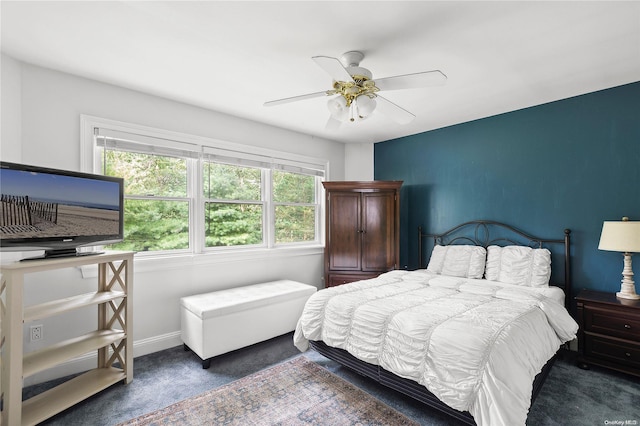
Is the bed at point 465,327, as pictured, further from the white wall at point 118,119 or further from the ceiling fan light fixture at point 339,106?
the ceiling fan light fixture at point 339,106

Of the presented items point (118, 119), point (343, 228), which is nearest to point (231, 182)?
point (118, 119)

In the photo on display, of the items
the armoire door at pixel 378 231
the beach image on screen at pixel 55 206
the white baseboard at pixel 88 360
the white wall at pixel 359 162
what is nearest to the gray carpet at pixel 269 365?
the white baseboard at pixel 88 360

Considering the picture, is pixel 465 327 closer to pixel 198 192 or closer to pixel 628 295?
pixel 628 295

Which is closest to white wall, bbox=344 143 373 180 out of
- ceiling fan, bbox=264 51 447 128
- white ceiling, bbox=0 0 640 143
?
white ceiling, bbox=0 0 640 143

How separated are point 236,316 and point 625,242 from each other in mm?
3421

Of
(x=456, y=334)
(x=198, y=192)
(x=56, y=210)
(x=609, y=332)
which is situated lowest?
(x=609, y=332)

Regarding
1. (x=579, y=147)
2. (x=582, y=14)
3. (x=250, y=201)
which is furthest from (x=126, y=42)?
(x=579, y=147)

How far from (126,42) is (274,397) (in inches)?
108

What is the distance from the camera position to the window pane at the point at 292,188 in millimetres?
4219

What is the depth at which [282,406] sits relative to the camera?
7.00 ft

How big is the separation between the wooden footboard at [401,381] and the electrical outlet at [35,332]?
218 centimetres

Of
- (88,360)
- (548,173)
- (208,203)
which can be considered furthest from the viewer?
(208,203)

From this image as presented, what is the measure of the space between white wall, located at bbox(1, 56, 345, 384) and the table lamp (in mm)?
3291

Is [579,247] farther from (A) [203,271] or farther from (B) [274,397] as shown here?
(A) [203,271]
